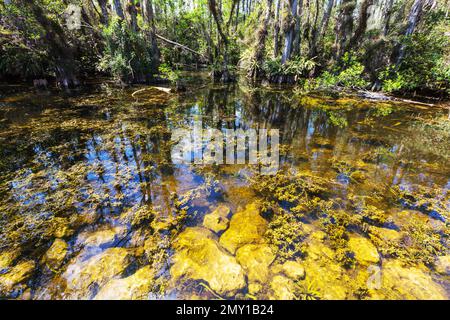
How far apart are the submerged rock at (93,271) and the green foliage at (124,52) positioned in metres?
12.7

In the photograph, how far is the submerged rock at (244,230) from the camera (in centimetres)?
272

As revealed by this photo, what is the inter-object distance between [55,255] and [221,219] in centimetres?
216

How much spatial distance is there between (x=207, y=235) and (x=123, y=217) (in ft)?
4.41

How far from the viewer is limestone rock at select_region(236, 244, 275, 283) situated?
2.28 meters

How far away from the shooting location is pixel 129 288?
2.09 metres

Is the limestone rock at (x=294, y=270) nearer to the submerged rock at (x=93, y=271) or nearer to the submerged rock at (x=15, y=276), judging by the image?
the submerged rock at (x=93, y=271)

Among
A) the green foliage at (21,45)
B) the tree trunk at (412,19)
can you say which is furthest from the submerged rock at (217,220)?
the tree trunk at (412,19)

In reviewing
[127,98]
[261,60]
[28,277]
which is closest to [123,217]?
[28,277]

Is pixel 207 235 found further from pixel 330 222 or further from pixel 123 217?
pixel 330 222

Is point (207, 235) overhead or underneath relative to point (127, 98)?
underneath

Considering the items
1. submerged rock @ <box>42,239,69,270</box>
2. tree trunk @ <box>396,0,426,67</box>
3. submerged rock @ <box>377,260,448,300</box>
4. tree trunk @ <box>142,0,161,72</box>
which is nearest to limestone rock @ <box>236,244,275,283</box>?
submerged rock @ <box>377,260,448,300</box>

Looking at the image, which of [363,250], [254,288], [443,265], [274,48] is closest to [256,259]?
[254,288]

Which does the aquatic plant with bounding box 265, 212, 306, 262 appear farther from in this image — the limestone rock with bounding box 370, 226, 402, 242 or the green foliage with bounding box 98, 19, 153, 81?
the green foliage with bounding box 98, 19, 153, 81

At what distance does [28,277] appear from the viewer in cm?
218
